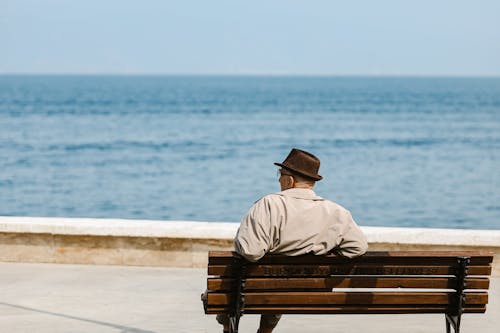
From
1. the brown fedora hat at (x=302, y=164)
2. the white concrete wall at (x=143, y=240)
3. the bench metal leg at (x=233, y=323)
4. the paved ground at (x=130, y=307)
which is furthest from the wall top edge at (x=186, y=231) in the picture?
the bench metal leg at (x=233, y=323)

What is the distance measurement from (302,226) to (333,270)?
0.87 ft

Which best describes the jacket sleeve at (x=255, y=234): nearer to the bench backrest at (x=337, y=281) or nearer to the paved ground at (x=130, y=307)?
the bench backrest at (x=337, y=281)

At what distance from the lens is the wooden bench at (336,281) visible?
5.28 metres

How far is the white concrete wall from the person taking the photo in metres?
8.50

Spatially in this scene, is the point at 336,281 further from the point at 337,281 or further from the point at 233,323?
the point at 233,323

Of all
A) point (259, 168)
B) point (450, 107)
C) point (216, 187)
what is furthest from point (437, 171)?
point (450, 107)

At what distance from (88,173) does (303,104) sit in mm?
68455

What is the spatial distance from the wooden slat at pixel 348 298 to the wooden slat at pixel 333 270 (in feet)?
0.35

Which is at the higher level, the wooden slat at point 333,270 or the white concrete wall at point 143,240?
the wooden slat at point 333,270

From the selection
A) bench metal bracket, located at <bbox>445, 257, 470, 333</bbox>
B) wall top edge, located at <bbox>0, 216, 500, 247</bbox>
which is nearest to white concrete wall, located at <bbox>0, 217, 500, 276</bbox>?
wall top edge, located at <bbox>0, 216, 500, 247</bbox>

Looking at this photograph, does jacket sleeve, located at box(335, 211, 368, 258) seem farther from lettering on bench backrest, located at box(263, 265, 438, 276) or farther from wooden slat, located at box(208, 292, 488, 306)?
wooden slat, located at box(208, 292, 488, 306)

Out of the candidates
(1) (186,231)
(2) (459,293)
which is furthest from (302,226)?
(1) (186,231)

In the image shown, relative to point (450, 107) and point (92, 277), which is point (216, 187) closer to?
point (92, 277)

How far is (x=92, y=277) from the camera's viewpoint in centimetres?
840
